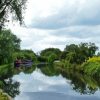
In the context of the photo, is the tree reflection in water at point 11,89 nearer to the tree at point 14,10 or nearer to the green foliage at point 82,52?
the tree at point 14,10

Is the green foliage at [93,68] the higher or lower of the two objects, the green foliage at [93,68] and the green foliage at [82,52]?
the lower

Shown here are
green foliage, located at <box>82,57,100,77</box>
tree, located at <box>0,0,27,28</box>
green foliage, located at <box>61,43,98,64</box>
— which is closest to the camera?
tree, located at <box>0,0,27,28</box>

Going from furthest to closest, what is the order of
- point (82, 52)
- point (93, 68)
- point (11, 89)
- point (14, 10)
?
point (82, 52), point (93, 68), point (11, 89), point (14, 10)

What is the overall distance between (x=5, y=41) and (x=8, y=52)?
149 cm

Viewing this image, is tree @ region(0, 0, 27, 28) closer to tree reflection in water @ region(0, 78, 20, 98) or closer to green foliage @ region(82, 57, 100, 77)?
tree reflection in water @ region(0, 78, 20, 98)

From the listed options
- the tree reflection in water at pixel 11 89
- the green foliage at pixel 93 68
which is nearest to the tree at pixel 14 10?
the tree reflection in water at pixel 11 89

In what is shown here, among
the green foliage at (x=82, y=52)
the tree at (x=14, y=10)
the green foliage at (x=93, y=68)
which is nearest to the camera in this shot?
the tree at (x=14, y=10)

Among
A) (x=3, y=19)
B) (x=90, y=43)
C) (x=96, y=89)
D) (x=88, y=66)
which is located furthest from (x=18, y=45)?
(x=3, y=19)

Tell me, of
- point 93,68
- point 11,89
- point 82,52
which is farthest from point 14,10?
point 82,52

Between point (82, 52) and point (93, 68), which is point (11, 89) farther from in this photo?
point (82, 52)

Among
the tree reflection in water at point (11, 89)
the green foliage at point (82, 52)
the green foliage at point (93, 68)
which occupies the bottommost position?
the tree reflection in water at point (11, 89)

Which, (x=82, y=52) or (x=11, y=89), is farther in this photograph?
(x=82, y=52)

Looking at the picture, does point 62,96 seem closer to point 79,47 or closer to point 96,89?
point 96,89

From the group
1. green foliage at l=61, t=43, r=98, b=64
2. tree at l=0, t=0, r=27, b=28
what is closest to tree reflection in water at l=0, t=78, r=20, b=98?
tree at l=0, t=0, r=27, b=28
